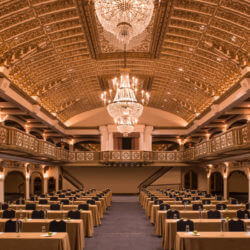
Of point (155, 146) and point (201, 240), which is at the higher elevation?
point (155, 146)

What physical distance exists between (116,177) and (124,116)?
20.0 m

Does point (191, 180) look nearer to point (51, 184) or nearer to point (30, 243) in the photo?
point (51, 184)

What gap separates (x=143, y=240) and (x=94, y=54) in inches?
482

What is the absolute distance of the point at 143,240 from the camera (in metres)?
10.5

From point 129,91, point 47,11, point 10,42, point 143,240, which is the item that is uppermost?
point 47,11

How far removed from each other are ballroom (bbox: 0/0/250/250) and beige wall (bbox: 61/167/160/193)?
10 centimetres

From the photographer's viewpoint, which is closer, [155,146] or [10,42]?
[10,42]

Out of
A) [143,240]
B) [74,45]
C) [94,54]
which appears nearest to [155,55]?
[94,54]

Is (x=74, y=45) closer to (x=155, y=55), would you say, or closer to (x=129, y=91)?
(x=155, y=55)

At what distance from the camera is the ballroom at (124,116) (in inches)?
350

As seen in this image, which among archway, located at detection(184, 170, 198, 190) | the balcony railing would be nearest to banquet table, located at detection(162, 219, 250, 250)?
the balcony railing

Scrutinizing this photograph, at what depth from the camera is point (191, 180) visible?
34094 millimetres

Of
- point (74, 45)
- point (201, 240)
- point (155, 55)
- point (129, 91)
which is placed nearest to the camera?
point (201, 240)

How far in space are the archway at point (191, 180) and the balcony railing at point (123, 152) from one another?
17.2 ft
